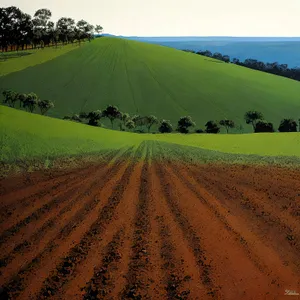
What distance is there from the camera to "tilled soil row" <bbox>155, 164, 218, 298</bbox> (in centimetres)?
796

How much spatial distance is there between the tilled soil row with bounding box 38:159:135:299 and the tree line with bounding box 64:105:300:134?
42.5 metres

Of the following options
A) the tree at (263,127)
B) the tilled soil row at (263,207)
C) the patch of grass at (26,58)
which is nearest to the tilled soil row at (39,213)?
the tilled soil row at (263,207)

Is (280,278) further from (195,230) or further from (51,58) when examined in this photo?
(51,58)

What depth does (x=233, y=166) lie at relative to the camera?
49.2ft

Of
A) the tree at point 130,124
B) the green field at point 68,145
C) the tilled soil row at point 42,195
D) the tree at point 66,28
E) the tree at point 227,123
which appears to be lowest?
the tree at point 130,124

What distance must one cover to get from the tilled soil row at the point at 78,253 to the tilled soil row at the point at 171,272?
5.68 feet

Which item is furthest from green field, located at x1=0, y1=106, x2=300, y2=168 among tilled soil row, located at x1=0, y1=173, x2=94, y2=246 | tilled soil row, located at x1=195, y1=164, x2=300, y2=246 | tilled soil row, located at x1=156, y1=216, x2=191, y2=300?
tilled soil row, located at x1=156, y1=216, x2=191, y2=300

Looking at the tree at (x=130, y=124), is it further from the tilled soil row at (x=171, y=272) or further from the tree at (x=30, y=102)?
the tilled soil row at (x=171, y=272)

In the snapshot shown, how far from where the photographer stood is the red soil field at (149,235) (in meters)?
7.92

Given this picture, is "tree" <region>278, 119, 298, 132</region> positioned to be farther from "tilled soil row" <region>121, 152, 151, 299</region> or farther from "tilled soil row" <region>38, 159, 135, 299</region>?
"tilled soil row" <region>38, 159, 135, 299</region>

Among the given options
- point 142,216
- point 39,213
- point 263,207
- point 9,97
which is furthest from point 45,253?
point 9,97

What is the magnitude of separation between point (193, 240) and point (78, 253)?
2890 millimetres

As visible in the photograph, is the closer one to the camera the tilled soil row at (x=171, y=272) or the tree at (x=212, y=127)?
the tilled soil row at (x=171, y=272)

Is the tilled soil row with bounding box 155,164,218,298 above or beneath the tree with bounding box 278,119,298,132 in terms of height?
above
